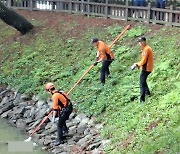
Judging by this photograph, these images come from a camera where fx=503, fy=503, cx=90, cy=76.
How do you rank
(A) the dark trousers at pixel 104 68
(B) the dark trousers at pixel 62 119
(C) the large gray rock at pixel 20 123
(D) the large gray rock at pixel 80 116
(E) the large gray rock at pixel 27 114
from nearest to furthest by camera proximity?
(B) the dark trousers at pixel 62 119 < (D) the large gray rock at pixel 80 116 < (A) the dark trousers at pixel 104 68 < (C) the large gray rock at pixel 20 123 < (E) the large gray rock at pixel 27 114

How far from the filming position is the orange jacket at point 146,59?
14.5 meters

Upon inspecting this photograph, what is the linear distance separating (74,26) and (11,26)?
4.01 m

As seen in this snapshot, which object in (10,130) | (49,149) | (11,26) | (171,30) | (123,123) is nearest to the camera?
(123,123)

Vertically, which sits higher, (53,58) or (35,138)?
(53,58)

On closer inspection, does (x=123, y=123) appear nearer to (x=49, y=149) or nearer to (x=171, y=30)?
(x=49, y=149)

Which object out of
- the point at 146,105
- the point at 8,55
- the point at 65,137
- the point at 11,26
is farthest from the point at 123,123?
the point at 11,26

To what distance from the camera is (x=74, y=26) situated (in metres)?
24.7

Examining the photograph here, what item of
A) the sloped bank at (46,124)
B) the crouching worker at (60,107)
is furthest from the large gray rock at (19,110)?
the crouching worker at (60,107)

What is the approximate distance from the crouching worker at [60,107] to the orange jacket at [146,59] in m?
2.43

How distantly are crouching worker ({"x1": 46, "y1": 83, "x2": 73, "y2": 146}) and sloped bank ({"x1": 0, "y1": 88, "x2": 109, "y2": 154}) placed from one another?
14.1 inches

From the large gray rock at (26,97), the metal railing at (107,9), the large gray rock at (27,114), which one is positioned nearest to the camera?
the large gray rock at (27,114)

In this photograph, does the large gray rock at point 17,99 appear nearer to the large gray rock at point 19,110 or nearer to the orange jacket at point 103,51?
the large gray rock at point 19,110

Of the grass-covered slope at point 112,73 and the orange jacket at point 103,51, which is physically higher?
the orange jacket at point 103,51

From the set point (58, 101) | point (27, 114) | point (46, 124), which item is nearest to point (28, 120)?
point (27, 114)
